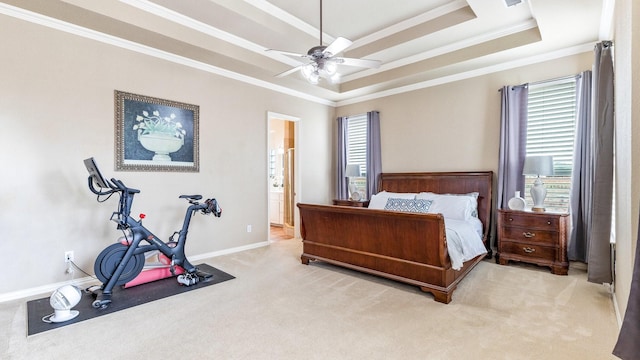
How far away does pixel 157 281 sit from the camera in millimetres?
3557

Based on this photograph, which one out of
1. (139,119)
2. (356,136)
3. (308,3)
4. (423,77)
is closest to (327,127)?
(356,136)

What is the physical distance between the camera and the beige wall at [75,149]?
3068mm

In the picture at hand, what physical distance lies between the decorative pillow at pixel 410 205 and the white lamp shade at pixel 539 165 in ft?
4.17

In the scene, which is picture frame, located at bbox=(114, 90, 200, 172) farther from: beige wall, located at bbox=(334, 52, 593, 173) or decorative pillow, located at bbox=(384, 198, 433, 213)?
beige wall, located at bbox=(334, 52, 593, 173)

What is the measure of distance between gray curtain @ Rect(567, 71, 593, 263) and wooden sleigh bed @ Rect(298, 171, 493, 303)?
3.15 feet

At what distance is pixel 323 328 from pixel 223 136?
10.9 feet

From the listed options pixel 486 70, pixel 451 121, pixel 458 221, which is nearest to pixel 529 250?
pixel 458 221

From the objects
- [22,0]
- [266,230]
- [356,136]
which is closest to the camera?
[22,0]

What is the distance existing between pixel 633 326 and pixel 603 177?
2.61 m

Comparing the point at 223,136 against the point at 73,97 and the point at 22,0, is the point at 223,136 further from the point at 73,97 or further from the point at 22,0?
the point at 22,0

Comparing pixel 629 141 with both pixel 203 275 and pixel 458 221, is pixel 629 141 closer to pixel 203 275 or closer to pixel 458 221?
pixel 458 221

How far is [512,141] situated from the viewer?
4.30 m

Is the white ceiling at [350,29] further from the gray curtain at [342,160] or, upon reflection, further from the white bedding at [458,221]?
the white bedding at [458,221]

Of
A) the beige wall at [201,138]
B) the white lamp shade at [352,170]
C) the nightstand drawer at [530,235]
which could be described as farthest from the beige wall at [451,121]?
the nightstand drawer at [530,235]
